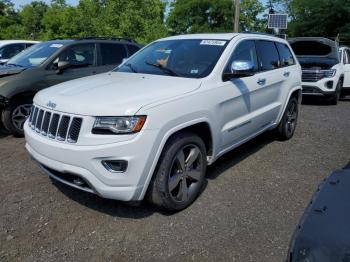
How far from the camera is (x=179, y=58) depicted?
180 inches

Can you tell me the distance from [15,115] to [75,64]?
141 centimetres

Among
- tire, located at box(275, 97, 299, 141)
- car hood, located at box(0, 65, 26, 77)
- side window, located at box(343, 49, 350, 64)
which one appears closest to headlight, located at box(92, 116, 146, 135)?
tire, located at box(275, 97, 299, 141)

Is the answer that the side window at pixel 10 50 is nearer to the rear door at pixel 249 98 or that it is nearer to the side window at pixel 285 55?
the side window at pixel 285 55

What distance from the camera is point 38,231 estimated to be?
349 cm

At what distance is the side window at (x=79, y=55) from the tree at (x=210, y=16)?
45.7 m

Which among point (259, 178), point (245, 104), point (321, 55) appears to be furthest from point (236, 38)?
point (321, 55)

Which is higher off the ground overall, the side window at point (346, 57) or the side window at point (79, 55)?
the side window at point (79, 55)

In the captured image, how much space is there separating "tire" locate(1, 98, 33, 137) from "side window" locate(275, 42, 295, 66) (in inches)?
165

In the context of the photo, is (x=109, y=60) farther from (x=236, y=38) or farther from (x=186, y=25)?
(x=186, y=25)

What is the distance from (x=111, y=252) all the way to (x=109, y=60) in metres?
5.04

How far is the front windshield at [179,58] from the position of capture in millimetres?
4285

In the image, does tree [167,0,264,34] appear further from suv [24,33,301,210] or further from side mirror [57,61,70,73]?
suv [24,33,301,210]

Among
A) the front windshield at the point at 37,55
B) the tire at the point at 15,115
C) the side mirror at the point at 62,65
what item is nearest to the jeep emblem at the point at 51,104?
the tire at the point at 15,115

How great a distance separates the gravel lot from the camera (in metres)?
3.21
